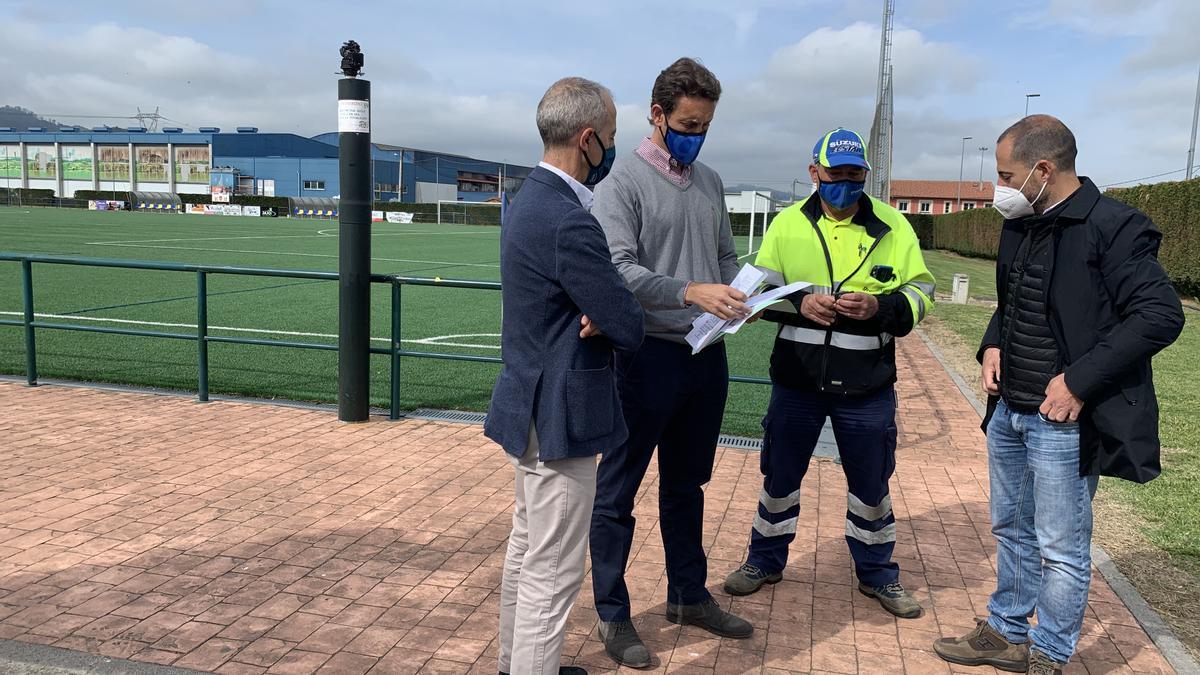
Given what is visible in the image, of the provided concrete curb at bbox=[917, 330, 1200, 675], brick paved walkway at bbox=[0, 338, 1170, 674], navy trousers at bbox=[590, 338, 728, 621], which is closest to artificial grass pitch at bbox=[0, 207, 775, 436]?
brick paved walkway at bbox=[0, 338, 1170, 674]

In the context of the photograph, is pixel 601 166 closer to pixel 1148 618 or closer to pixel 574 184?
pixel 574 184

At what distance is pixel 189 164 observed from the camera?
86875 mm

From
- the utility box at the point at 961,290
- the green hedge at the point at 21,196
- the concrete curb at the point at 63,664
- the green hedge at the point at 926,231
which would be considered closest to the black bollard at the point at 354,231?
the concrete curb at the point at 63,664

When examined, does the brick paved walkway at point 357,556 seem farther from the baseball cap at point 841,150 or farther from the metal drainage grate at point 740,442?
the baseball cap at point 841,150

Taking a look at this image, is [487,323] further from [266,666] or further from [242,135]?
[242,135]

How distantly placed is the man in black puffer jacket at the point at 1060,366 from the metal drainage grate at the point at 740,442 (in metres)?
3.21

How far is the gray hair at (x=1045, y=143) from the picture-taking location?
290 cm

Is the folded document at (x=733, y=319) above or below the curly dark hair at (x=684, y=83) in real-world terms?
below

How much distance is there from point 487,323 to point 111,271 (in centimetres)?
906

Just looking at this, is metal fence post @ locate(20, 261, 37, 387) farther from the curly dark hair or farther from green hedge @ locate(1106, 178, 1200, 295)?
green hedge @ locate(1106, 178, 1200, 295)

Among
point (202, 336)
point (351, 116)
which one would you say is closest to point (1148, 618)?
point (351, 116)

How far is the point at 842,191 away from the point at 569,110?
148 centimetres

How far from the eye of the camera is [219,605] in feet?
11.8

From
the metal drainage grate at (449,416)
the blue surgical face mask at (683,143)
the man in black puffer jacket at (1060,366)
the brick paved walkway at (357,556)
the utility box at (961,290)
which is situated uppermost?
the blue surgical face mask at (683,143)
